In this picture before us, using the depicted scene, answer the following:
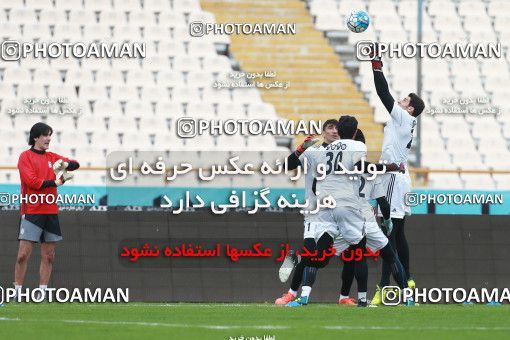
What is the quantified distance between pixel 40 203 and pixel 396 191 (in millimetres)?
3647

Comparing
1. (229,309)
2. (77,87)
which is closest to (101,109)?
(77,87)

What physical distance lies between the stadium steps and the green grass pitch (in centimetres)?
1043

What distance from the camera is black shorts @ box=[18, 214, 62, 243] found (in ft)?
42.1

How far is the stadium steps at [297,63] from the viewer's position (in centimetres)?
2283

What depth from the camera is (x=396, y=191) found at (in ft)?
44.4

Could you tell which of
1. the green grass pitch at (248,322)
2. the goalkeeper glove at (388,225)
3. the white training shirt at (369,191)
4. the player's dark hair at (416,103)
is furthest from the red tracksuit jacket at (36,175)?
the player's dark hair at (416,103)

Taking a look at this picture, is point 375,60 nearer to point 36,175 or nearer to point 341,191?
point 341,191

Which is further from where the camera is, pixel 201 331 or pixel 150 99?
pixel 150 99

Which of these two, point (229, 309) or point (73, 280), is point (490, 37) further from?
point (229, 309)

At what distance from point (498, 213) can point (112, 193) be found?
486cm

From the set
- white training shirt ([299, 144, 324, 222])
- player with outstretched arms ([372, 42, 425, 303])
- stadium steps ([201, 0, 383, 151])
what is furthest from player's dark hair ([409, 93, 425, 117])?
stadium steps ([201, 0, 383, 151])

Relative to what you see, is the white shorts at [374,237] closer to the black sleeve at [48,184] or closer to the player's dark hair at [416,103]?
the player's dark hair at [416,103]

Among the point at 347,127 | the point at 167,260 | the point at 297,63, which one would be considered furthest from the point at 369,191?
the point at 297,63

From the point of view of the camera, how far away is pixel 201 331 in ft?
29.8
